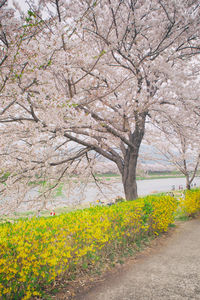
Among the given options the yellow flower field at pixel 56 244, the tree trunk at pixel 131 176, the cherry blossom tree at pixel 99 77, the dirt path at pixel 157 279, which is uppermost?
the cherry blossom tree at pixel 99 77

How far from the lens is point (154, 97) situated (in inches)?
257

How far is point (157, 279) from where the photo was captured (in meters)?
3.20

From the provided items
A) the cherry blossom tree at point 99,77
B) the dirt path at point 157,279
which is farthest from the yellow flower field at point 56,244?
the cherry blossom tree at point 99,77

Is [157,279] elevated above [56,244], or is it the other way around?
[56,244]

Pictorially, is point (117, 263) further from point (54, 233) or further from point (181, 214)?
point (181, 214)

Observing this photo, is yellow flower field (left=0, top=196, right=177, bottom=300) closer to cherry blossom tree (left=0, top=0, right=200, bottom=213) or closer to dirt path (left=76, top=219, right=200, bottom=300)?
dirt path (left=76, top=219, right=200, bottom=300)

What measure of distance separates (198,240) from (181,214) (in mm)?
3435

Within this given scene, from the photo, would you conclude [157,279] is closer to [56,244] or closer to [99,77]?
[56,244]

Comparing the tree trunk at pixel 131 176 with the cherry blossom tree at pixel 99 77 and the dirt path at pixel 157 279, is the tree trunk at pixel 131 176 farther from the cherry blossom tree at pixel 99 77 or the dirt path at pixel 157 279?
the dirt path at pixel 157 279

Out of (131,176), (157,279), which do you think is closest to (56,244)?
(157,279)

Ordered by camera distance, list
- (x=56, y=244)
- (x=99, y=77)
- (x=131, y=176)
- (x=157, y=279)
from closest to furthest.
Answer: (x=56, y=244) < (x=157, y=279) < (x=99, y=77) < (x=131, y=176)

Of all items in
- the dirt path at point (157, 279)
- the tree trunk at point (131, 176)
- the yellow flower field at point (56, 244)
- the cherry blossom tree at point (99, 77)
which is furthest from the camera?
the tree trunk at point (131, 176)

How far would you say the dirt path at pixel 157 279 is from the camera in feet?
9.10

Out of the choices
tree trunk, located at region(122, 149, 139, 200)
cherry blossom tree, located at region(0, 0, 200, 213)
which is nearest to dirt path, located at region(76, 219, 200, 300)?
tree trunk, located at region(122, 149, 139, 200)
